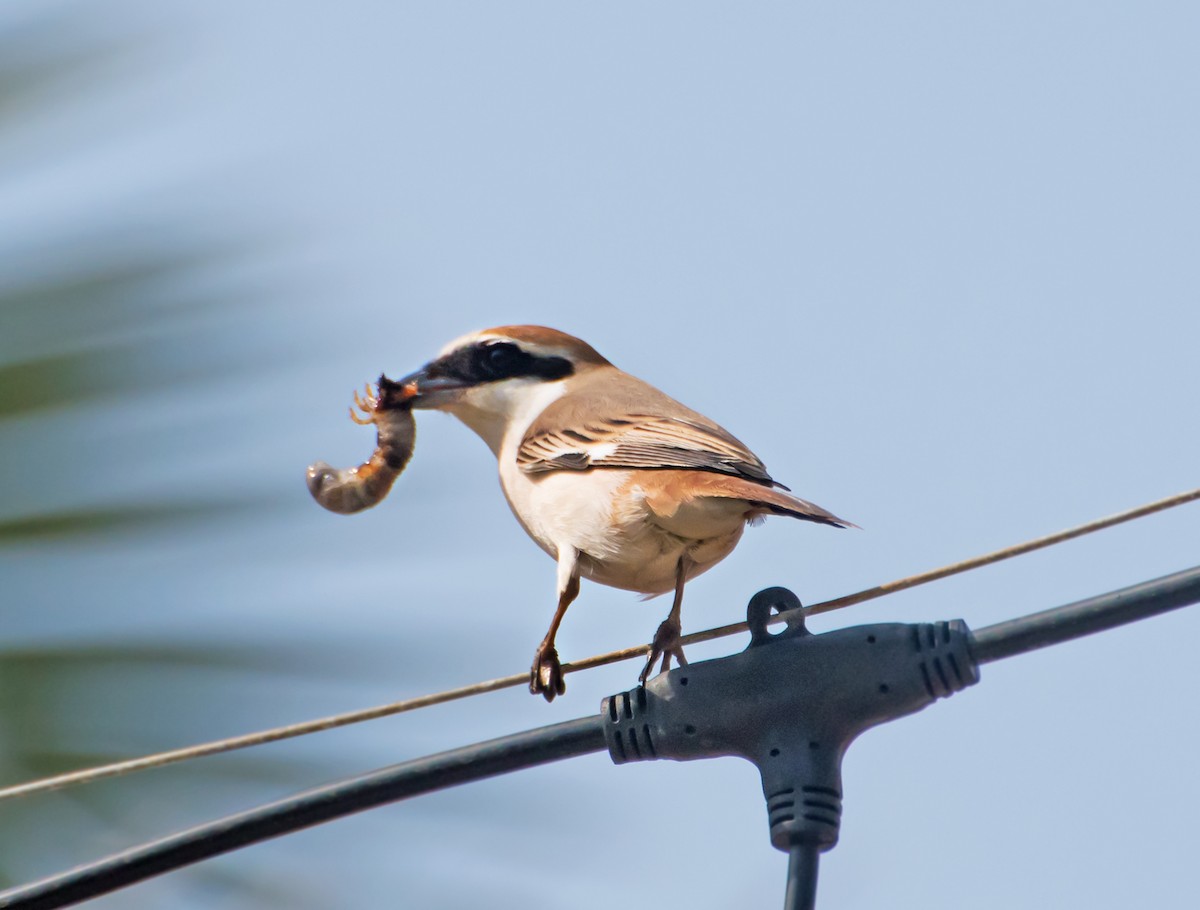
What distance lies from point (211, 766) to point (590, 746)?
93 cm

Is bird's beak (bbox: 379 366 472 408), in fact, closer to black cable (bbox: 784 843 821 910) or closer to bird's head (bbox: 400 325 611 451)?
bird's head (bbox: 400 325 611 451)

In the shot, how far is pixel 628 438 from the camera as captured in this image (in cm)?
441

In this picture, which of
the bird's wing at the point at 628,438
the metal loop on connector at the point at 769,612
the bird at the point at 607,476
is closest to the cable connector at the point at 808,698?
the metal loop on connector at the point at 769,612

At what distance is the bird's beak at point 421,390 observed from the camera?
188 inches

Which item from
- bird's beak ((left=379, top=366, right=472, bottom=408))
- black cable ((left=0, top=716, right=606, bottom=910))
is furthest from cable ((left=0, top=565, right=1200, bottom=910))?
bird's beak ((left=379, top=366, right=472, bottom=408))

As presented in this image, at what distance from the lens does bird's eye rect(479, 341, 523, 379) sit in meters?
5.06

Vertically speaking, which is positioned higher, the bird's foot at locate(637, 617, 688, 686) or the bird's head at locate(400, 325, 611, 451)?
the bird's head at locate(400, 325, 611, 451)

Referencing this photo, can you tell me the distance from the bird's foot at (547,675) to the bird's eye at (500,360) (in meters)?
1.26

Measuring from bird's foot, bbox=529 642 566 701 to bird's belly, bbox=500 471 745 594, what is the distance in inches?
12.2

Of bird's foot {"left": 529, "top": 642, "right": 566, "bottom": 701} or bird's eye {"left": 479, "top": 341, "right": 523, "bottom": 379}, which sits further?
bird's eye {"left": 479, "top": 341, "right": 523, "bottom": 379}

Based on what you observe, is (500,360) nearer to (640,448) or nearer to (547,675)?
(640,448)

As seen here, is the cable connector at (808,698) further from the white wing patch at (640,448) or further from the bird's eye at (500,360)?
the bird's eye at (500,360)

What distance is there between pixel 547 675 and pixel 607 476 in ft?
1.80

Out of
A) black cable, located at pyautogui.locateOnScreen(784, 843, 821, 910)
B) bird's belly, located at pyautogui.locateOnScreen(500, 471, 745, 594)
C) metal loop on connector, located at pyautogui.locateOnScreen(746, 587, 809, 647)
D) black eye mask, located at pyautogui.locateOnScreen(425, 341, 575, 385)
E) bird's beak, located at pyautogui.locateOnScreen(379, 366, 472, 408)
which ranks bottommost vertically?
black cable, located at pyautogui.locateOnScreen(784, 843, 821, 910)
